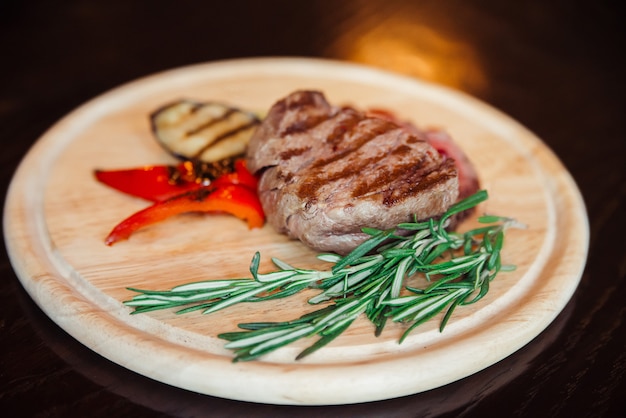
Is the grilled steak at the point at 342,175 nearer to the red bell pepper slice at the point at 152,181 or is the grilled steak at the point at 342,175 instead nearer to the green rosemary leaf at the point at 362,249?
the green rosemary leaf at the point at 362,249

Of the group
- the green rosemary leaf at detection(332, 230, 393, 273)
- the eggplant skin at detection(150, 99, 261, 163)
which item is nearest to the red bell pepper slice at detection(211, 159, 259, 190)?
the eggplant skin at detection(150, 99, 261, 163)

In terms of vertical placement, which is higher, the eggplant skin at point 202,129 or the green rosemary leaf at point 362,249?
the eggplant skin at point 202,129

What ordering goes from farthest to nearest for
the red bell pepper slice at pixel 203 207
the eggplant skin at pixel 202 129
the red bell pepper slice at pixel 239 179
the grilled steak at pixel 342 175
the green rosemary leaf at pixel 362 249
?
the eggplant skin at pixel 202 129 < the red bell pepper slice at pixel 239 179 < the red bell pepper slice at pixel 203 207 < the grilled steak at pixel 342 175 < the green rosemary leaf at pixel 362 249

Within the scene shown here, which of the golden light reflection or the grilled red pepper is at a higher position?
the golden light reflection

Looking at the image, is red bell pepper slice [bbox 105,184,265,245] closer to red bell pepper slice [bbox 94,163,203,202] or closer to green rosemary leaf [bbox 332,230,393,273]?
red bell pepper slice [bbox 94,163,203,202]

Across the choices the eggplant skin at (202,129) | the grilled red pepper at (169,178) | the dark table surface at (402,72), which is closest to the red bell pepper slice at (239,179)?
the grilled red pepper at (169,178)

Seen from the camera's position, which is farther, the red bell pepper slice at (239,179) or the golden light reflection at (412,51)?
the golden light reflection at (412,51)
